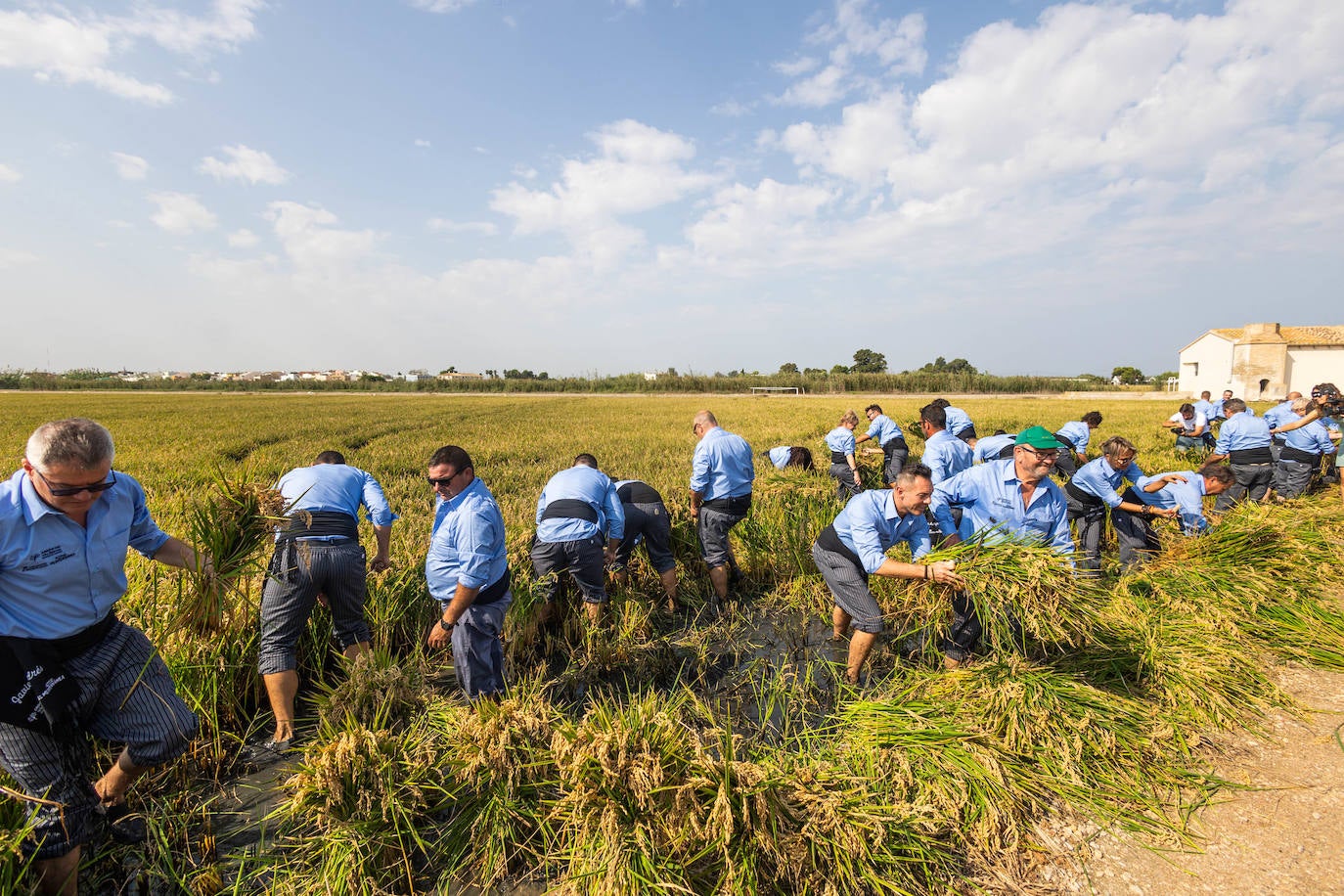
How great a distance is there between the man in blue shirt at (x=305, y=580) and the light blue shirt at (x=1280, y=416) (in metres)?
11.3

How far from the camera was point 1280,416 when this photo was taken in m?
8.30

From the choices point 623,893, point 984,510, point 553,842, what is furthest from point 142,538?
point 984,510

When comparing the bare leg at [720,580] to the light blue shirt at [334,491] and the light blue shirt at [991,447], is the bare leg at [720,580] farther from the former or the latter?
the light blue shirt at [991,447]

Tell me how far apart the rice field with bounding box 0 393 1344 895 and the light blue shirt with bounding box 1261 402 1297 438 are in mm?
3967

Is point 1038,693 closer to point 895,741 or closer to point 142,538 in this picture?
point 895,741

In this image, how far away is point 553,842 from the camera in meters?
2.55

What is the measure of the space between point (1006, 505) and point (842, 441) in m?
3.88

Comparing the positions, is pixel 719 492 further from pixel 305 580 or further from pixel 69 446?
pixel 69 446

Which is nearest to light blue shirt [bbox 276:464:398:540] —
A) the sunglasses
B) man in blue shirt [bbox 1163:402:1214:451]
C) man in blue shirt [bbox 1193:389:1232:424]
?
the sunglasses

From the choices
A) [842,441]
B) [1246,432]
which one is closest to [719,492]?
[842,441]

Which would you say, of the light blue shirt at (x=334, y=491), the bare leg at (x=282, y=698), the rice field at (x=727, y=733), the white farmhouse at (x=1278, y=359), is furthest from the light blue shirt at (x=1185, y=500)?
the white farmhouse at (x=1278, y=359)

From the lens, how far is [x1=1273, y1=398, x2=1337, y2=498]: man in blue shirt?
7.45 m

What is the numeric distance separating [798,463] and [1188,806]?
6.11m

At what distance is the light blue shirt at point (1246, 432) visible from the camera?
23.9 ft
